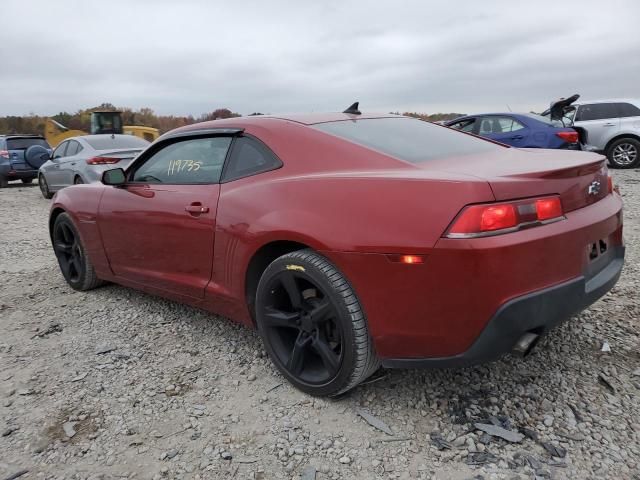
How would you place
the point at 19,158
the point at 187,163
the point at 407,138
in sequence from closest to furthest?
the point at 407,138
the point at 187,163
the point at 19,158


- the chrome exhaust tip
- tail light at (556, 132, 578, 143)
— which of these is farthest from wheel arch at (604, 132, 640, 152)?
the chrome exhaust tip

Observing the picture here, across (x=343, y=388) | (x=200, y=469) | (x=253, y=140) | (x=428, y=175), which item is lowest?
(x=200, y=469)

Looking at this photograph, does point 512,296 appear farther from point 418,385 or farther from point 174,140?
point 174,140

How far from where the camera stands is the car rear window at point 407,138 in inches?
98.3

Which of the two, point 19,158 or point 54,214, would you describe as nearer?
point 54,214

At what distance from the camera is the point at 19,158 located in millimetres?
13516

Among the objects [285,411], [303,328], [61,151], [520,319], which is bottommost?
[285,411]

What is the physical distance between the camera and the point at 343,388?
233cm

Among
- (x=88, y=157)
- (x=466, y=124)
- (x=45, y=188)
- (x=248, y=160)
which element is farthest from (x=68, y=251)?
(x=466, y=124)

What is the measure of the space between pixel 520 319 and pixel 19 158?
48.0 ft

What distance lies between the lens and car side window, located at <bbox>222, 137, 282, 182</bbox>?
2658 mm

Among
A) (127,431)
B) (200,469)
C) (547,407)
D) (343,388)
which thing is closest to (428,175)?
(343,388)

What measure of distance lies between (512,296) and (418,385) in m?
0.84

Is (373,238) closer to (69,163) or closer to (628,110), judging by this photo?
(69,163)
